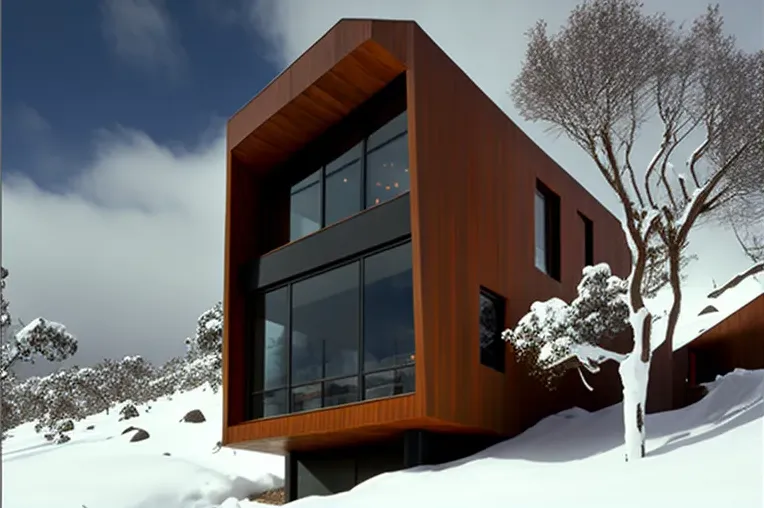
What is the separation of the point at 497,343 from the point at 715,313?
1598 cm

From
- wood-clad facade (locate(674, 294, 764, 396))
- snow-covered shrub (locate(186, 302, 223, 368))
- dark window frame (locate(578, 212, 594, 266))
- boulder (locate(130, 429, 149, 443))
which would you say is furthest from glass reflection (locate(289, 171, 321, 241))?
boulder (locate(130, 429, 149, 443))

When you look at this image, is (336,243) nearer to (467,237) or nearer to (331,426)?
(467,237)

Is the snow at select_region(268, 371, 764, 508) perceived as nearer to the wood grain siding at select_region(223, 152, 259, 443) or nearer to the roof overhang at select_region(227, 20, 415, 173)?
the wood grain siding at select_region(223, 152, 259, 443)

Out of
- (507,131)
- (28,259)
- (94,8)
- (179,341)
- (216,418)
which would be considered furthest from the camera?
(179,341)

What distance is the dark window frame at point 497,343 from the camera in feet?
34.4

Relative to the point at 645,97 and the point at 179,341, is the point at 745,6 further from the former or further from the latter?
the point at 179,341

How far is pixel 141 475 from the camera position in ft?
48.5

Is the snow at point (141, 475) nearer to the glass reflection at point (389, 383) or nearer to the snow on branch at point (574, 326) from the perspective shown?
the glass reflection at point (389, 383)

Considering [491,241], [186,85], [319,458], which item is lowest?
[319,458]

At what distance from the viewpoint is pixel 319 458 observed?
12.3m

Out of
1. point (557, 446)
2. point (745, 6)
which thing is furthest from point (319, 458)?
point (745, 6)

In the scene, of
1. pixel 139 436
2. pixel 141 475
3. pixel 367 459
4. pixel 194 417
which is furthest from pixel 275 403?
pixel 194 417

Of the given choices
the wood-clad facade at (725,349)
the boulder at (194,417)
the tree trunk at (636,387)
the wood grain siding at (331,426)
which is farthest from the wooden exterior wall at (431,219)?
the boulder at (194,417)

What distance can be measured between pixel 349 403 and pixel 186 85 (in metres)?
20.4
